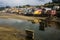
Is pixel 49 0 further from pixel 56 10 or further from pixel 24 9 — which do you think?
pixel 24 9

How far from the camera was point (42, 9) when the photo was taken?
9.35 m

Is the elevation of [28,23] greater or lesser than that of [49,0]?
lesser

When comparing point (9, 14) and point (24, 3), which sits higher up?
point (24, 3)

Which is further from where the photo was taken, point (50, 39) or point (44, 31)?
point (44, 31)

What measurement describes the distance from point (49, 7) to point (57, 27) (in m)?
1.42

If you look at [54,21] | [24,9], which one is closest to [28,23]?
[24,9]

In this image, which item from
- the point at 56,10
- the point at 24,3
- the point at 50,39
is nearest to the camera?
the point at 50,39

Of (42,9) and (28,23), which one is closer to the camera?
(42,9)

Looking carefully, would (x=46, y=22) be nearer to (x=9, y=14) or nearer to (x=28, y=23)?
(x=28, y=23)

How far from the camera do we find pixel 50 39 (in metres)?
7.57

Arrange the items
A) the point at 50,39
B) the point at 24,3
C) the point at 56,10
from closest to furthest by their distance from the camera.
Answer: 1. the point at 50,39
2. the point at 24,3
3. the point at 56,10

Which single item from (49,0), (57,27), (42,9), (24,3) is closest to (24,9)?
(24,3)

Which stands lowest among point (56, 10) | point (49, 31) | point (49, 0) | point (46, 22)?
point (49, 31)

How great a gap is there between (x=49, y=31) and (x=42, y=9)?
1419 millimetres
